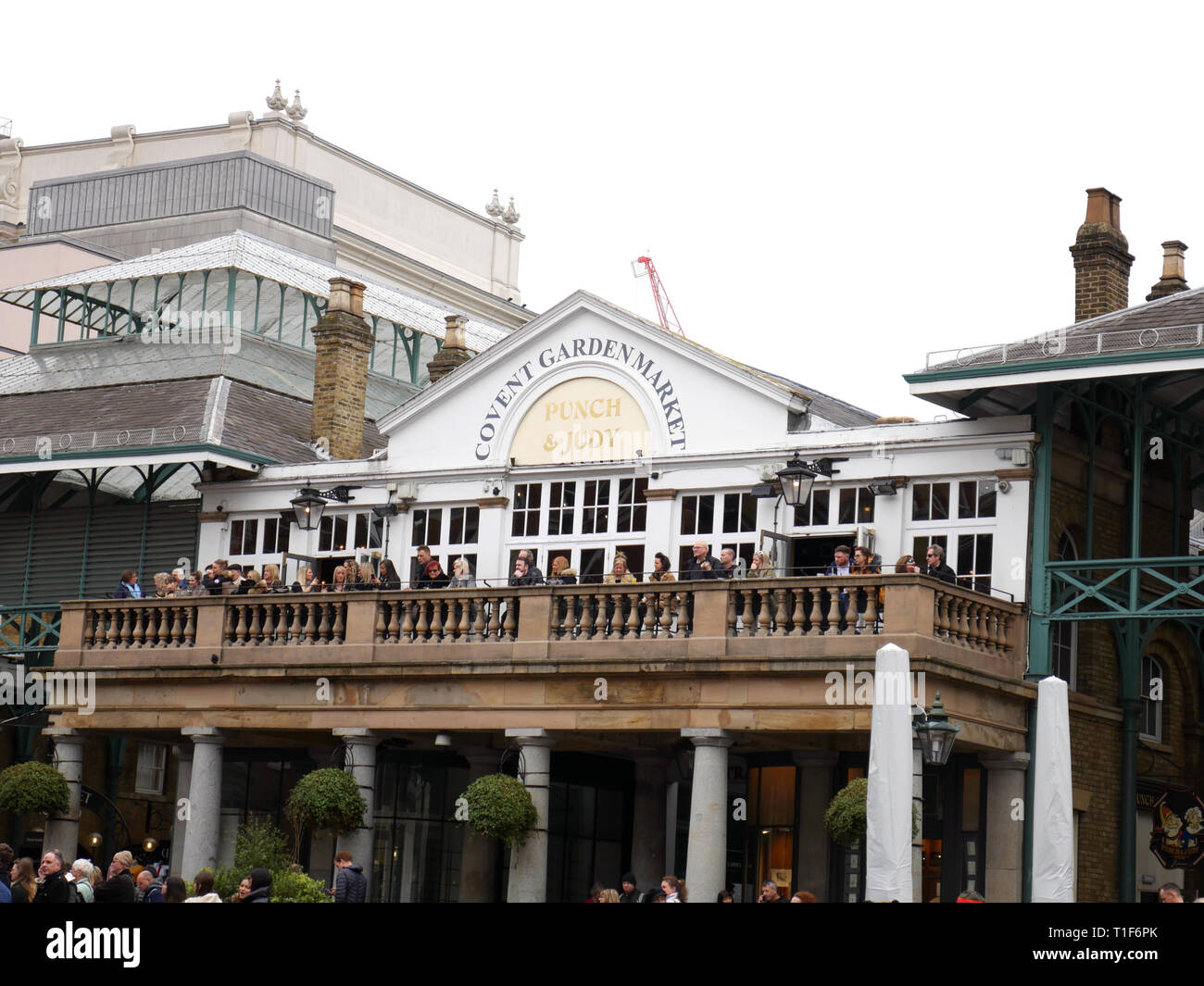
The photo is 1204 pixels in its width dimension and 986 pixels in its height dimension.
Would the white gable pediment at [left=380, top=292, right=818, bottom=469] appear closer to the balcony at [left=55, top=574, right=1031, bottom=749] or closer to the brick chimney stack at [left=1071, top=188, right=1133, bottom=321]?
the balcony at [left=55, top=574, right=1031, bottom=749]

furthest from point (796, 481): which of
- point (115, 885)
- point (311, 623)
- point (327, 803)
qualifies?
point (115, 885)

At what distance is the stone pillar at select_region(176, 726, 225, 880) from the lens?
2861 cm

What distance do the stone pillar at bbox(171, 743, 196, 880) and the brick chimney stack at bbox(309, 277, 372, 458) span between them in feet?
17.2

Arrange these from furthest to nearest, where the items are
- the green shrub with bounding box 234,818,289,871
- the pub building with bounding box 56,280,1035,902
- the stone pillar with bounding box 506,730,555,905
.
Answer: the green shrub with bounding box 234,818,289,871
the stone pillar with bounding box 506,730,555,905
the pub building with bounding box 56,280,1035,902

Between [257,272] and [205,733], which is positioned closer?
[205,733]

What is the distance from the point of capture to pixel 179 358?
36938 millimetres

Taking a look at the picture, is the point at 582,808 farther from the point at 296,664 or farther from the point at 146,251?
the point at 146,251

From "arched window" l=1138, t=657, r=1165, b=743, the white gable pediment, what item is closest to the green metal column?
"arched window" l=1138, t=657, r=1165, b=743

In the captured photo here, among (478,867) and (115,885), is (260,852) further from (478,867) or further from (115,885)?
(115,885)

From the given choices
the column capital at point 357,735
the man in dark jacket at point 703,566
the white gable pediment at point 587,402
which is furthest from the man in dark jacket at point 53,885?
the white gable pediment at point 587,402

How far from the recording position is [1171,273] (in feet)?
104

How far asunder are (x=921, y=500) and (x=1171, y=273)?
719 cm

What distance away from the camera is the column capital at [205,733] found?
29.3 meters

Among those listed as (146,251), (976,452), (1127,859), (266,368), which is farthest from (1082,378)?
(146,251)
